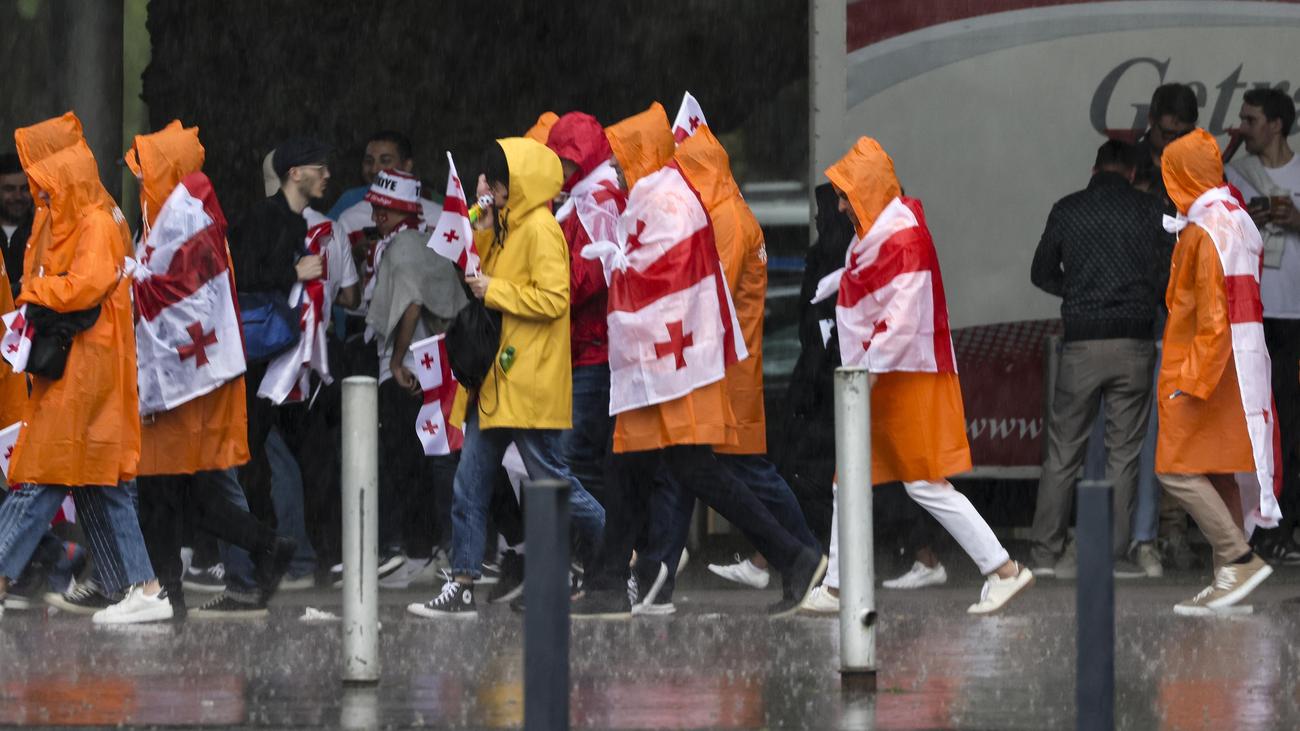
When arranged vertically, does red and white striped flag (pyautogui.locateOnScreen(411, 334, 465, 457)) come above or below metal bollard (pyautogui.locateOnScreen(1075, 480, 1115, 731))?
above

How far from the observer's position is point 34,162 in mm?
9680

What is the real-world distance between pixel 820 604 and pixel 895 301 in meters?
1.20

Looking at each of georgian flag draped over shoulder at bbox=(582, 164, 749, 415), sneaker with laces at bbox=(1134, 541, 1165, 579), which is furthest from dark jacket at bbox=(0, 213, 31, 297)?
sneaker with laces at bbox=(1134, 541, 1165, 579)

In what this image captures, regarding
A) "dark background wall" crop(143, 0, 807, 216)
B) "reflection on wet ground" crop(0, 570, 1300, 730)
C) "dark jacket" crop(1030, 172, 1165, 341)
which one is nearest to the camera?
"reflection on wet ground" crop(0, 570, 1300, 730)

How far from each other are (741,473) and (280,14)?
543 centimetres

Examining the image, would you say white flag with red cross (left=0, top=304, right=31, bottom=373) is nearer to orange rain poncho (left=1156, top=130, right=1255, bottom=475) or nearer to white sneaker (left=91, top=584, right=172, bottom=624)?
white sneaker (left=91, top=584, right=172, bottom=624)

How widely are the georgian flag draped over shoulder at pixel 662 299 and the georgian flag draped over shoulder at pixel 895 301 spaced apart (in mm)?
539

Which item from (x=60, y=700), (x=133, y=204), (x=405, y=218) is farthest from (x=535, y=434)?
(x=133, y=204)

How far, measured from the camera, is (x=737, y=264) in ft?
33.3

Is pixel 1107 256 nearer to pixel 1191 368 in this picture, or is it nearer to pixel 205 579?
pixel 1191 368

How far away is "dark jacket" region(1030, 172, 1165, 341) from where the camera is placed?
1099 centimetres

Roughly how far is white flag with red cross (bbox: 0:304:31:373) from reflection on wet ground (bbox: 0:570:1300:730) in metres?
1.01

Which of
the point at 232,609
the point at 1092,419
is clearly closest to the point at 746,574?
the point at 1092,419

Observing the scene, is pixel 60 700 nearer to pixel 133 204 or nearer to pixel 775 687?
pixel 775 687
